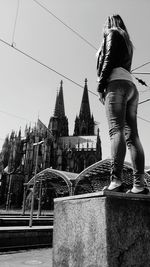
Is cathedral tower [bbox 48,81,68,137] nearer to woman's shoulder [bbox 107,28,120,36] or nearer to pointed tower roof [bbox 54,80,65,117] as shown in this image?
pointed tower roof [bbox 54,80,65,117]

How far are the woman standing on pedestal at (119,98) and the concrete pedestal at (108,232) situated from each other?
0.28 meters

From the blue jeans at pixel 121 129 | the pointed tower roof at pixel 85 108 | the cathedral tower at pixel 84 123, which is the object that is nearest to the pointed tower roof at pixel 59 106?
the cathedral tower at pixel 84 123

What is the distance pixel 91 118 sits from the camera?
277 feet

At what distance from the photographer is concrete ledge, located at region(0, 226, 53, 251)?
9430mm

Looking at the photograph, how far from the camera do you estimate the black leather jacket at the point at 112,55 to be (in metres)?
2.67

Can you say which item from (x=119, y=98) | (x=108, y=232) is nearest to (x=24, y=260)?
(x=108, y=232)

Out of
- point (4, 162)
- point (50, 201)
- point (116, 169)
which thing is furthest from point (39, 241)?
point (4, 162)

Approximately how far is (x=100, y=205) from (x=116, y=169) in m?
0.47

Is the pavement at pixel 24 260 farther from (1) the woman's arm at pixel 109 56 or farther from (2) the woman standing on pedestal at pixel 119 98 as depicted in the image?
(1) the woman's arm at pixel 109 56

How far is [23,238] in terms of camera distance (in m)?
10.4

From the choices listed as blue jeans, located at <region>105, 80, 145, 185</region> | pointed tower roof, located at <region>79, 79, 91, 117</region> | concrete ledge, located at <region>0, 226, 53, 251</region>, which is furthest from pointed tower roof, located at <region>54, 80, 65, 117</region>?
blue jeans, located at <region>105, 80, 145, 185</region>

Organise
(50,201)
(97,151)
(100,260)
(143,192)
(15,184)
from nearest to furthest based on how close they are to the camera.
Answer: (100,260), (143,192), (50,201), (15,184), (97,151)

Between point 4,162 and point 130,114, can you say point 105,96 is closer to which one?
point 130,114

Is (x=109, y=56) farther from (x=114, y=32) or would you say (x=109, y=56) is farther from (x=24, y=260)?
(x=24, y=260)
